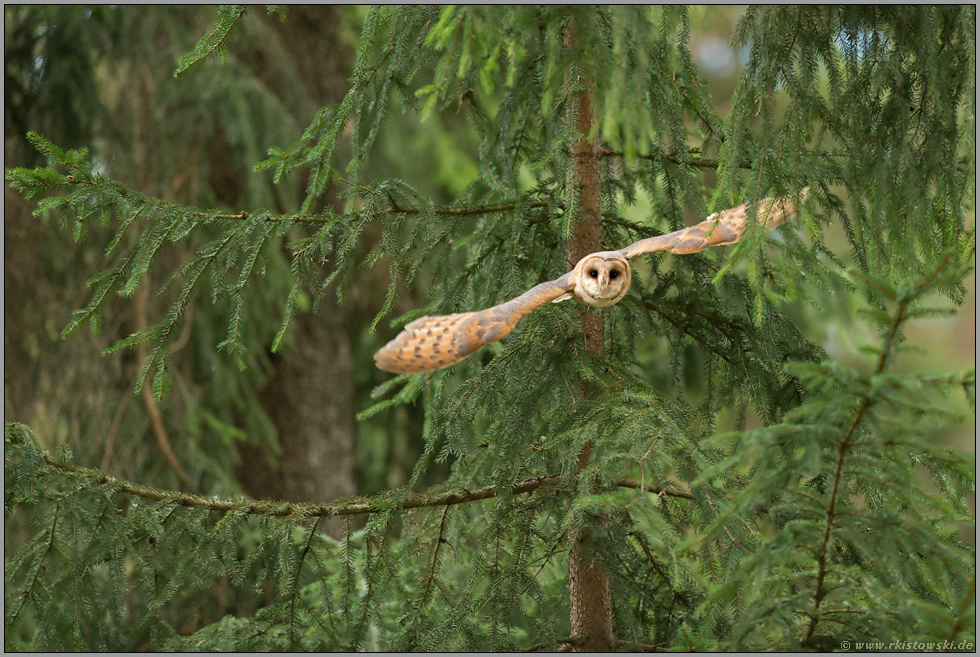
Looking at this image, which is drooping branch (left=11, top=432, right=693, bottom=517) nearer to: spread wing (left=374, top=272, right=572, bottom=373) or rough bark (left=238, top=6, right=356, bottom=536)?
spread wing (left=374, top=272, right=572, bottom=373)

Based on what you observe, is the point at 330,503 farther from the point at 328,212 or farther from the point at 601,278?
the point at 601,278

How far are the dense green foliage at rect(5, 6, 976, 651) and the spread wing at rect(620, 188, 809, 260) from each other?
0.05 m

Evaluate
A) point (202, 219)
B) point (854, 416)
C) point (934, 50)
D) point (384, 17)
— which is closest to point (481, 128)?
point (384, 17)

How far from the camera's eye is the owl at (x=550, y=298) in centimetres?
174

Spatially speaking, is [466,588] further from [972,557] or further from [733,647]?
[972,557]

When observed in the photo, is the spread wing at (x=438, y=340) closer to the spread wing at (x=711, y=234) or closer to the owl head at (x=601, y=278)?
the owl head at (x=601, y=278)

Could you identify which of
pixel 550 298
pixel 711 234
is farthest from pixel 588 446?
pixel 711 234

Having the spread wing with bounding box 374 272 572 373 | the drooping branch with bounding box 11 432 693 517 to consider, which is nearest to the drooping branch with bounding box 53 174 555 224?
the spread wing with bounding box 374 272 572 373

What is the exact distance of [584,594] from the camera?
2244 mm

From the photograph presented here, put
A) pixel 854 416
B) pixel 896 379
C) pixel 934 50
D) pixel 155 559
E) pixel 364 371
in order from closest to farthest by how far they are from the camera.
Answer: pixel 896 379
pixel 854 416
pixel 934 50
pixel 155 559
pixel 364 371

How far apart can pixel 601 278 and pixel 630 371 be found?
0.57 meters

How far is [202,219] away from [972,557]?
1.98 meters

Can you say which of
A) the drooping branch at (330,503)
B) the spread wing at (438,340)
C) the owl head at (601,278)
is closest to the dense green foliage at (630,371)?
the drooping branch at (330,503)

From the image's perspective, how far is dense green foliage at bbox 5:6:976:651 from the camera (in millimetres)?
1562
